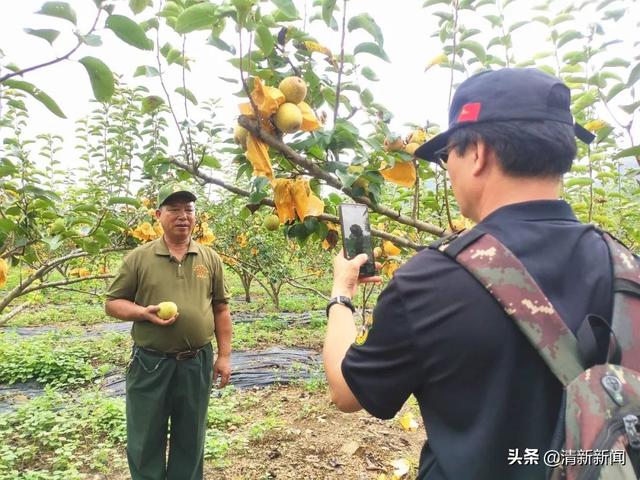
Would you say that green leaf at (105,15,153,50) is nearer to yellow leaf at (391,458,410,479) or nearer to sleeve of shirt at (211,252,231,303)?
sleeve of shirt at (211,252,231,303)

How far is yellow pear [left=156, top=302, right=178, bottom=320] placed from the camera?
2.30 m

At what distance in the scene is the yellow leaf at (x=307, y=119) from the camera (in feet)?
4.41

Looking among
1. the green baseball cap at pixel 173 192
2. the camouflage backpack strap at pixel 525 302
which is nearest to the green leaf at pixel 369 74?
the camouflage backpack strap at pixel 525 302

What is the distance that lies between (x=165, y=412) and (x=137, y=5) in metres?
1.92

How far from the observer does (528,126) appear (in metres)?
0.78

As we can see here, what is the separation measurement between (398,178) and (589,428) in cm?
103

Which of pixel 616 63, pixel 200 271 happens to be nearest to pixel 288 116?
pixel 616 63

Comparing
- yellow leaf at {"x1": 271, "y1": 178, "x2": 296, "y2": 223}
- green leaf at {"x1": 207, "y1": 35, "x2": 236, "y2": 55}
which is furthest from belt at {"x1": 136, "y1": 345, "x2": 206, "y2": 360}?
green leaf at {"x1": 207, "y1": 35, "x2": 236, "y2": 55}

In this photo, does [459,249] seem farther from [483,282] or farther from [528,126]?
[528,126]

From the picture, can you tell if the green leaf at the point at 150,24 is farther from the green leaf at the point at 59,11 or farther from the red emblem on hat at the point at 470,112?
the red emblem on hat at the point at 470,112

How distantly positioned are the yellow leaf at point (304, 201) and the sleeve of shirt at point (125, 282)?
1.33 m

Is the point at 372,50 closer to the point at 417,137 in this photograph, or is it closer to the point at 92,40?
the point at 417,137

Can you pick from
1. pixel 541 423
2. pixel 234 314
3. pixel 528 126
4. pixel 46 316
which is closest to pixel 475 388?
pixel 541 423

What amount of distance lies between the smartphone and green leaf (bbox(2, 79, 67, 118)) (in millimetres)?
720
